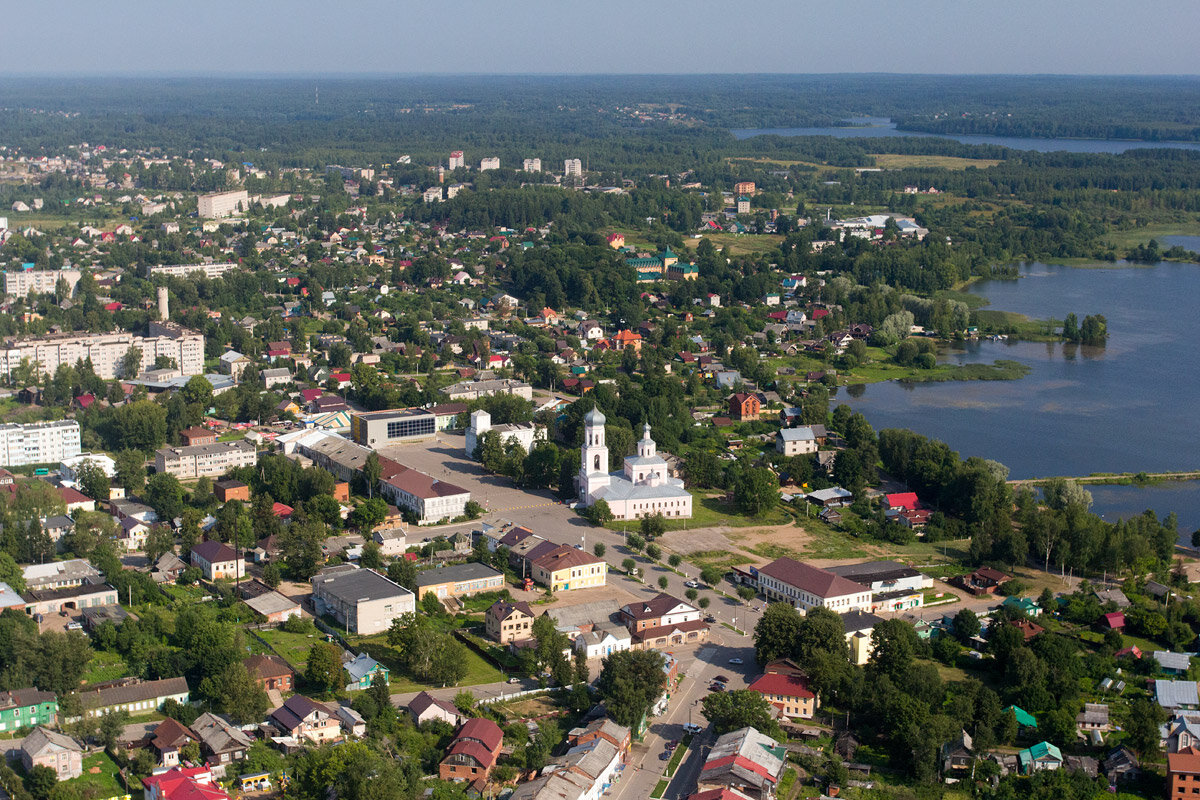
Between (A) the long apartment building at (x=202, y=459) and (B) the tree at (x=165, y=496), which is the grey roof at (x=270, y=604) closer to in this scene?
(B) the tree at (x=165, y=496)

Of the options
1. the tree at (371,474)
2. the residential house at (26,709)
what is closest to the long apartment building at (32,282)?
the tree at (371,474)

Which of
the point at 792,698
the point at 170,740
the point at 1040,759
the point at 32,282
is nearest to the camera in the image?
the point at 170,740

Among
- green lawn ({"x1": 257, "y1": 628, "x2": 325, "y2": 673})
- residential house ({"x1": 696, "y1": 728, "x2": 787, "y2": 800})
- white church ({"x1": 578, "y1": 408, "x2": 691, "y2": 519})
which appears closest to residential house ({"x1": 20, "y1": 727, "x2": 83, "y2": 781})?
green lawn ({"x1": 257, "y1": 628, "x2": 325, "y2": 673})

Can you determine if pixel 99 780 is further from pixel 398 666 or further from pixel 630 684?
pixel 630 684

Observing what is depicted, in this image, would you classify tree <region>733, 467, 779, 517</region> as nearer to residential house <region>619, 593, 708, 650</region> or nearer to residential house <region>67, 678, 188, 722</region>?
residential house <region>619, 593, 708, 650</region>

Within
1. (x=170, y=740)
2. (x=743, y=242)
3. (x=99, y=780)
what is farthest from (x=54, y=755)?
(x=743, y=242)

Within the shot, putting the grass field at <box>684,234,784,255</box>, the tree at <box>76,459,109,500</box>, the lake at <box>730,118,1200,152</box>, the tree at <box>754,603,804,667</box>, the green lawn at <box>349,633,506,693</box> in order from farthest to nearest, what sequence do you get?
1. the lake at <box>730,118,1200,152</box>
2. the grass field at <box>684,234,784,255</box>
3. the tree at <box>76,459,109,500</box>
4. the tree at <box>754,603,804,667</box>
5. the green lawn at <box>349,633,506,693</box>
